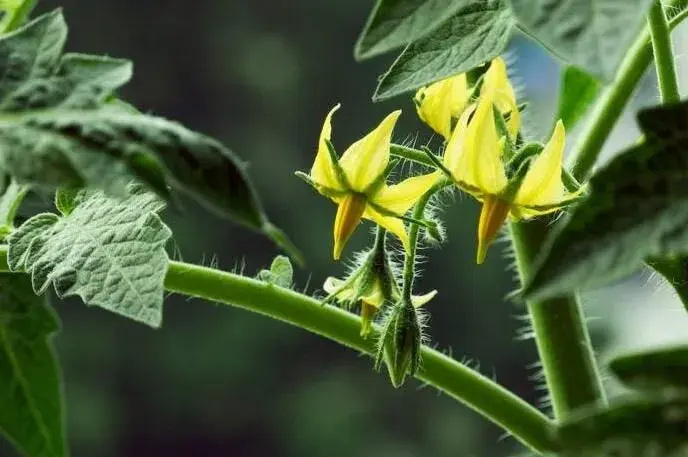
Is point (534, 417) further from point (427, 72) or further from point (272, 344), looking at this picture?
point (272, 344)

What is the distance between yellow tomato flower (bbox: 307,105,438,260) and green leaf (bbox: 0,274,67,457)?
109 millimetres

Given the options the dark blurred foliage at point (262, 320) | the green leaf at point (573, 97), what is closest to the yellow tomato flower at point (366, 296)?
the green leaf at point (573, 97)

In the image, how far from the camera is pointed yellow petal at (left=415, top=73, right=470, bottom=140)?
0.33 meters

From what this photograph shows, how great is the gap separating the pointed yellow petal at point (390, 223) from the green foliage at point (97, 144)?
101mm

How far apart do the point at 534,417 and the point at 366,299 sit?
59 mm

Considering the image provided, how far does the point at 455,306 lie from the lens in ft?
12.5

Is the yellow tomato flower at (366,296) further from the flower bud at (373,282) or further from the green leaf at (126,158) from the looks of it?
the green leaf at (126,158)

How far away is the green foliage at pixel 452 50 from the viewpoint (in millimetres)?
267

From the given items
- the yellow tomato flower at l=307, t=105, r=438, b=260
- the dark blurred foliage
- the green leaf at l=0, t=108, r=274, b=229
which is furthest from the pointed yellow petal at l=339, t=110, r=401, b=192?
the dark blurred foliage

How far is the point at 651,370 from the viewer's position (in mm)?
173

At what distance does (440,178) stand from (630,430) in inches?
5.6

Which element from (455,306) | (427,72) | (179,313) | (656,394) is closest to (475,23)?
(427,72)

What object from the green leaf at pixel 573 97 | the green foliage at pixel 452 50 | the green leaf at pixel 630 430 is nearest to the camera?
the green leaf at pixel 630 430

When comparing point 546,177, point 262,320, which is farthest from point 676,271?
point 262,320
